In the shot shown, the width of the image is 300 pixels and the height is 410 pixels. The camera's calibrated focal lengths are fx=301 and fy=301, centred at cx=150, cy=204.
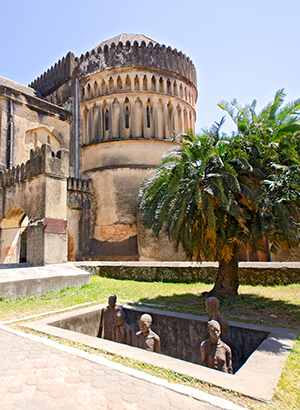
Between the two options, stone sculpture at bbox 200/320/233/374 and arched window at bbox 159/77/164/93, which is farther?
arched window at bbox 159/77/164/93

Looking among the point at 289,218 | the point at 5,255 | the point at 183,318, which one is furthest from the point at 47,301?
the point at 5,255

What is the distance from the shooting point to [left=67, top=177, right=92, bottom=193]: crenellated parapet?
697 inches

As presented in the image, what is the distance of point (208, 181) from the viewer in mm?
Answer: 6879

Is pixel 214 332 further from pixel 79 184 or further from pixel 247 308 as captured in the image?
pixel 79 184

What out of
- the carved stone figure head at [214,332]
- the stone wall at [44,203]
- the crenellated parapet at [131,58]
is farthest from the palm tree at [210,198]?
the crenellated parapet at [131,58]

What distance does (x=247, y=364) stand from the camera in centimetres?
316

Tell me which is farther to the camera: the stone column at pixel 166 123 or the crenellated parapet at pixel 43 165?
the stone column at pixel 166 123

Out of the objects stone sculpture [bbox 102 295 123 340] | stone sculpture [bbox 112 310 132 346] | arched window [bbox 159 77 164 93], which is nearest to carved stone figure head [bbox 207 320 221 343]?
stone sculpture [bbox 112 310 132 346]

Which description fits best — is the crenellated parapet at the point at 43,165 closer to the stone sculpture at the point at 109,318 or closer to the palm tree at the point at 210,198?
the palm tree at the point at 210,198

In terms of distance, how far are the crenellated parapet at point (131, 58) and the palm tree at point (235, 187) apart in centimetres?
1432

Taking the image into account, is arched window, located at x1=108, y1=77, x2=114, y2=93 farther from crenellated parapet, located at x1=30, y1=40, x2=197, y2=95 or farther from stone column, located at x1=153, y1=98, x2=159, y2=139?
stone column, located at x1=153, y1=98, x2=159, y2=139

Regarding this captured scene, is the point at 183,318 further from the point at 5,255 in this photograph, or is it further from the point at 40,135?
the point at 40,135

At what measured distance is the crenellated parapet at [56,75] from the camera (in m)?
21.5

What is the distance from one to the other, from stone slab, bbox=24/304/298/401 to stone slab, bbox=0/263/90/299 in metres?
3.29
